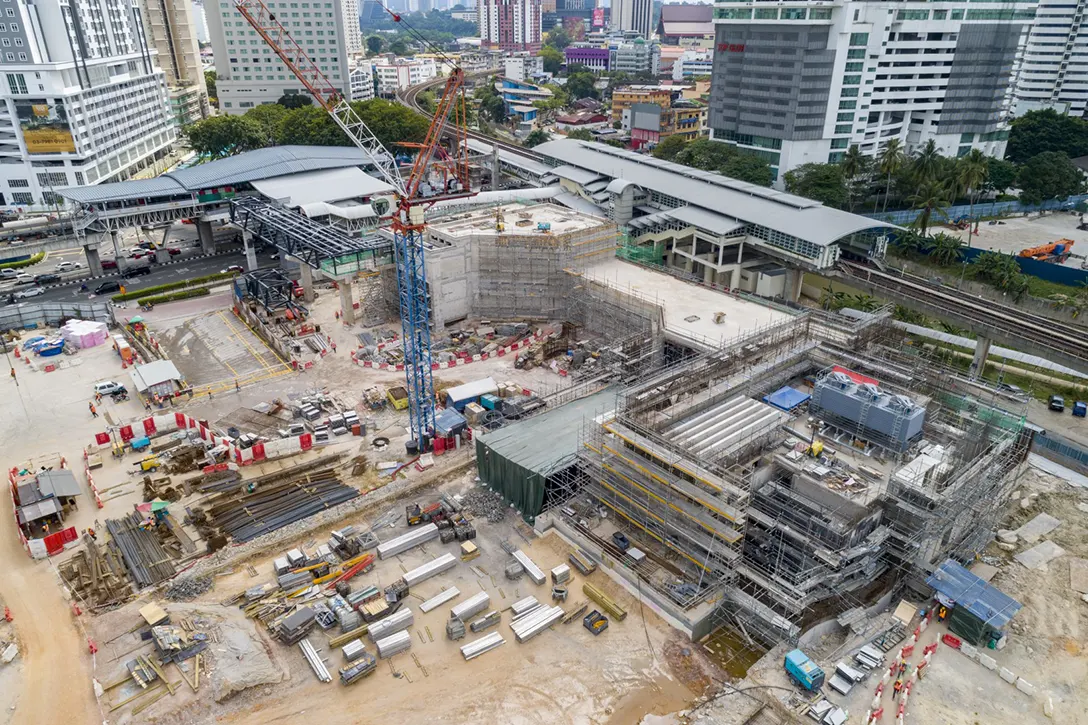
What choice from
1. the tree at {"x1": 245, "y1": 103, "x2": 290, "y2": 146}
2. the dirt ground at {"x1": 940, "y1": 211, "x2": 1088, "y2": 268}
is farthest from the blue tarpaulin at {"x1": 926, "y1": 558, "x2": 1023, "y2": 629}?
the tree at {"x1": 245, "y1": 103, "x2": 290, "y2": 146}

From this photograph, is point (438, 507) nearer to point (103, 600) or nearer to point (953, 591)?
point (103, 600)

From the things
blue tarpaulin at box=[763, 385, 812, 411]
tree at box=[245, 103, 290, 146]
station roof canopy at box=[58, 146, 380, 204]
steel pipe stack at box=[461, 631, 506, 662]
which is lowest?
steel pipe stack at box=[461, 631, 506, 662]

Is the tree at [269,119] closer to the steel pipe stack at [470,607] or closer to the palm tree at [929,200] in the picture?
the palm tree at [929,200]

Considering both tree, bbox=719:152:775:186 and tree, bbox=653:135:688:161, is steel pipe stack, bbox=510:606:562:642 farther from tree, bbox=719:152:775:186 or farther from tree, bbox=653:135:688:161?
tree, bbox=653:135:688:161

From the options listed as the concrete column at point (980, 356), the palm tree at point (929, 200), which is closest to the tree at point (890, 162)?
the palm tree at point (929, 200)

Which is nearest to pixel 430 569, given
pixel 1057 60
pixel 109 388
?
pixel 109 388

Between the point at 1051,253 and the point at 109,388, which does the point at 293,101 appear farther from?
the point at 1051,253

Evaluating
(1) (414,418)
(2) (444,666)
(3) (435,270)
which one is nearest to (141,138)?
(3) (435,270)
